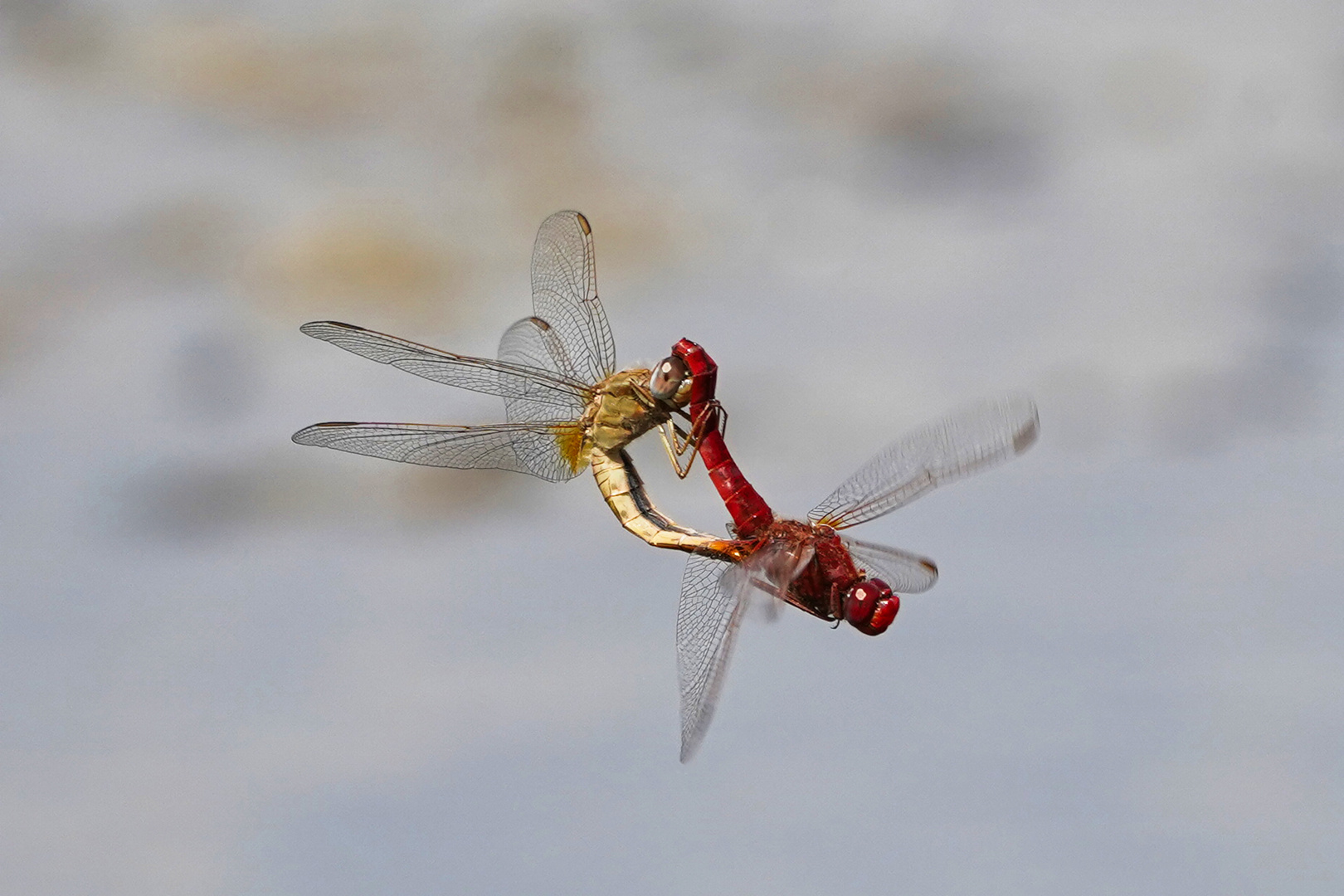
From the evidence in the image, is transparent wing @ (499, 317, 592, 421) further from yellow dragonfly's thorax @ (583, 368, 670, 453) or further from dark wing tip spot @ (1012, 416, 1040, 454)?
dark wing tip spot @ (1012, 416, 1040, 454)

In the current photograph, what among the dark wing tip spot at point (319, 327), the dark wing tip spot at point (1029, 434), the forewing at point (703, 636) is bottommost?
the forewing at point (703, 636)

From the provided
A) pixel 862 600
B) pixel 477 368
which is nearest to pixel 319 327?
pixel 477 368

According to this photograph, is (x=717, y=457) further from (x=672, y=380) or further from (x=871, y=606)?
(x=871, y=606)

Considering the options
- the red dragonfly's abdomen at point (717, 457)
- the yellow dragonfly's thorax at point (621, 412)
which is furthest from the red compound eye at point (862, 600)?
the yellow dragonfly's thorax at point (621, 412)

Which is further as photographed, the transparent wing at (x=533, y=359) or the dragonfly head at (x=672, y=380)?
the transparent wing at (x=533, y=359)

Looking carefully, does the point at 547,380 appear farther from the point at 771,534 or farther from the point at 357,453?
the point at 771,534

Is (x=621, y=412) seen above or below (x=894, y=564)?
above

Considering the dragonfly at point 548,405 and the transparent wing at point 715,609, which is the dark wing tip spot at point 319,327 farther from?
the transparent wing at point 715,609

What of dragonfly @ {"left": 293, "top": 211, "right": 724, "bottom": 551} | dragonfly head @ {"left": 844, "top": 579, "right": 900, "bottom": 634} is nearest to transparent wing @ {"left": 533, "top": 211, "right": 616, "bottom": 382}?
dragonfly @ {"left": 293, "top": 211, "right": 724, "bottom": 551}
